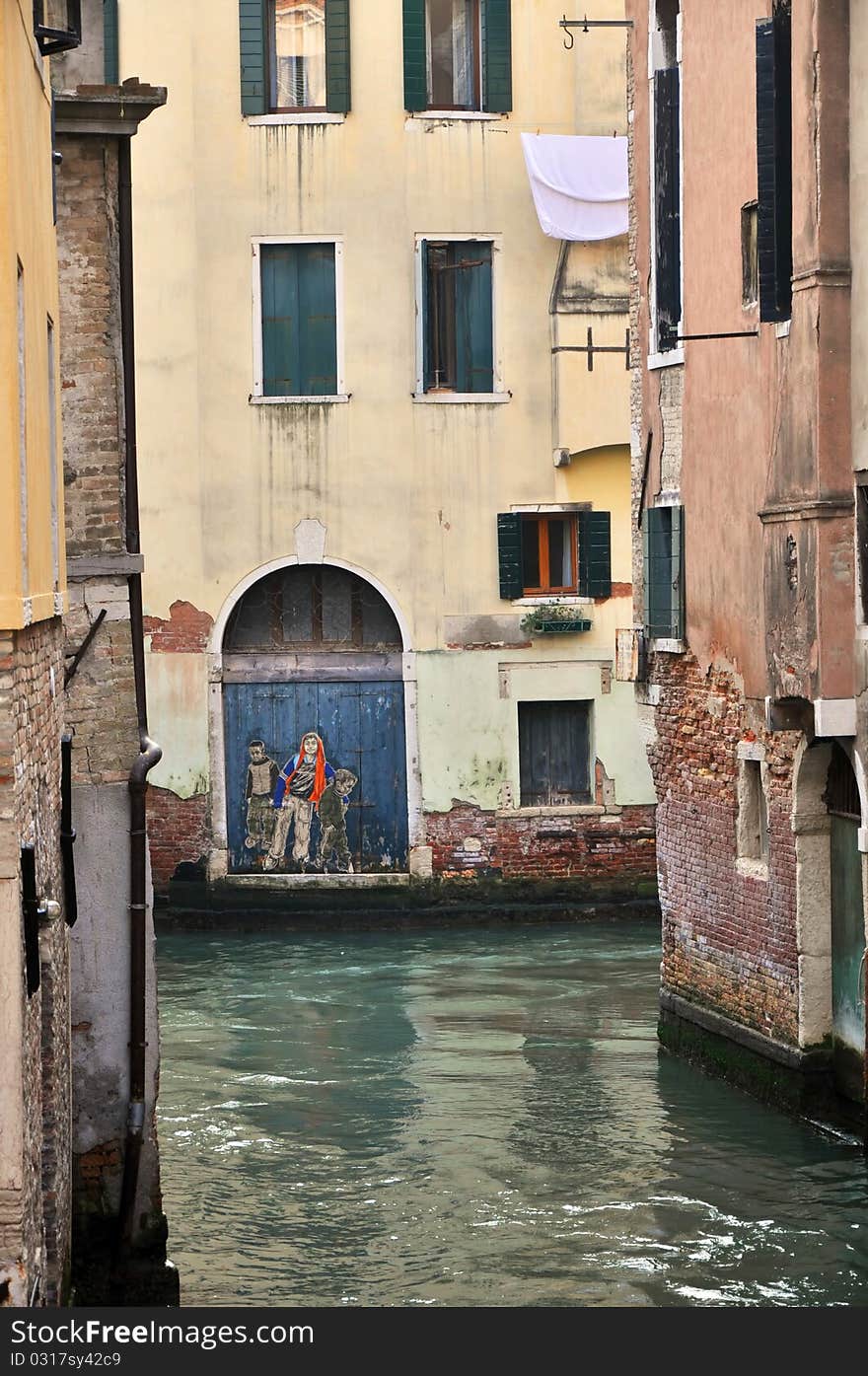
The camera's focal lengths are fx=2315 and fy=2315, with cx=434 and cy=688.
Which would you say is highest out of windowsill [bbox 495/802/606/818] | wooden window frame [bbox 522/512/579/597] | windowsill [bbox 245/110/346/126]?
windowsill [bbox 245/110/346/126]

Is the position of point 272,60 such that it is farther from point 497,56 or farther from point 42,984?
point 42,984

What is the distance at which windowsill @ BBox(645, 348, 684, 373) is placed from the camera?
1484cm

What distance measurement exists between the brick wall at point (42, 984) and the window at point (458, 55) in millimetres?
12634

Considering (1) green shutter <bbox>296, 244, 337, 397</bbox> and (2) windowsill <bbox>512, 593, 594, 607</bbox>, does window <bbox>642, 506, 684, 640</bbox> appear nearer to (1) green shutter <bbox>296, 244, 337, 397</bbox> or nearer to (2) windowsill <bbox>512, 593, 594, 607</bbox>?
(2) windowsill <bbox>512, 593, 594, 607</bbox>

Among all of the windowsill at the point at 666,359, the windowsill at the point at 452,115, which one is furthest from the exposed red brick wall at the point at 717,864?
the windowsill at the point at 452,115

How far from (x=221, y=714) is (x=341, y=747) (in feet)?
3.75

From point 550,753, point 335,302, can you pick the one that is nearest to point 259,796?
point 550,753

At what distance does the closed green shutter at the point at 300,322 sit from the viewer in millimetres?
20875

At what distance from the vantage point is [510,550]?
21.0m

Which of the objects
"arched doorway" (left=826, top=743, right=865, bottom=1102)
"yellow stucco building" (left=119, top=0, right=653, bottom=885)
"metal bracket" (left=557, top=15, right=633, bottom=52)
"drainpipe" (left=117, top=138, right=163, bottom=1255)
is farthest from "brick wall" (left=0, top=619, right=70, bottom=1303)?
"metal bracket" (left=557, top=15, right=633, bottom=52)

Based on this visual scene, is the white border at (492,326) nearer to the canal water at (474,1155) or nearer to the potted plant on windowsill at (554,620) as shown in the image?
the potted plant on windowsill at (554,620)

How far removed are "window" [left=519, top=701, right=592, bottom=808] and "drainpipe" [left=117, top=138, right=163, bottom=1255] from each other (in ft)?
37.2

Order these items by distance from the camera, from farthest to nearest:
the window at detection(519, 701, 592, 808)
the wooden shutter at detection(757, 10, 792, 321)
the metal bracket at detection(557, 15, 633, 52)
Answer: the window at detection(519, 701, 592, 808) → the metal bracket at detection(557, 15, 633, 52) → the wooden shutter at detection(757, 10, 792, 321)

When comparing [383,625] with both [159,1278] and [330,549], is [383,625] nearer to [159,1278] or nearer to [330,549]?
[330,549]
